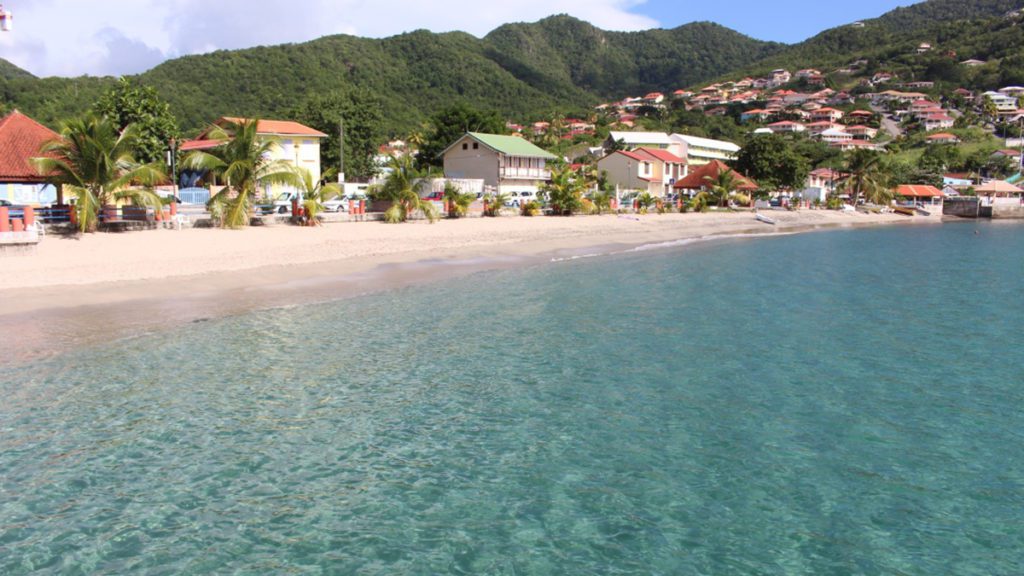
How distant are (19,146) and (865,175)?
248 feet

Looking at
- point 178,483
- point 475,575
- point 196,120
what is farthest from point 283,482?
point 196,120

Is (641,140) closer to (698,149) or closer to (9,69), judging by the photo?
(698,149)

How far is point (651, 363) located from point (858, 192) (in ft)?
247

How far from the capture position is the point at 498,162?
58.4m

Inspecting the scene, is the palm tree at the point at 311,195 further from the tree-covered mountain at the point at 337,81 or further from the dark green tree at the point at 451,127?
the dark green tree at the point at 451,127

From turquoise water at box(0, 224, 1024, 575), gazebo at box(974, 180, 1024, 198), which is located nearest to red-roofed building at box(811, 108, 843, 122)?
gazebo at box(974, 180, 1024, 198)

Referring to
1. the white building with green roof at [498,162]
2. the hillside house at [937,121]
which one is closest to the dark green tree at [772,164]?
the white building with green roof at [498,162]

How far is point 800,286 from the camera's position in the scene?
910 inches

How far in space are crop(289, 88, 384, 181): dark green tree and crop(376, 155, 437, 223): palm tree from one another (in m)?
29.2

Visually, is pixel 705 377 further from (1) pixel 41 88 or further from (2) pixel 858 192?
(1) pixel 41 88

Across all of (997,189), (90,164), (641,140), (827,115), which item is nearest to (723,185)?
(997,189)

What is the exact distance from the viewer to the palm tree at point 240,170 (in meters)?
28.5

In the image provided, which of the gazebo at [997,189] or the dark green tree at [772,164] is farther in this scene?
the gazebo at [997,189]

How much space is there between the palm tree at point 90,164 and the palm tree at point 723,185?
151 feet
